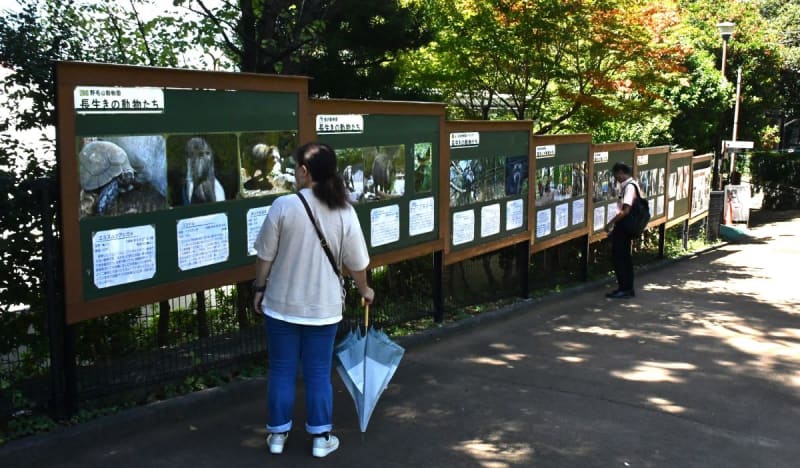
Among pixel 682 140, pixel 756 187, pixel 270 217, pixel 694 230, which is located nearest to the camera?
pixel 270 217

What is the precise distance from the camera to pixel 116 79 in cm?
458

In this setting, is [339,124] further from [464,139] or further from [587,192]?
[587,192]

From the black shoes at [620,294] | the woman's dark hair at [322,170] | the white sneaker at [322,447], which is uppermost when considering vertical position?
the woman's dark hair at [322,170]

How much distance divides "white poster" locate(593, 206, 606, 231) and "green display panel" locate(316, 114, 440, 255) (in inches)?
195

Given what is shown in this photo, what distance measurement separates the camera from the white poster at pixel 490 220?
889 cm

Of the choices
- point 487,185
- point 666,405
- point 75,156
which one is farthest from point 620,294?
point 75,156

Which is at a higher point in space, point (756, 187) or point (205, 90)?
point (205, 90)

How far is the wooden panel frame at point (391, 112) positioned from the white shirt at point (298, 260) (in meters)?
1.71

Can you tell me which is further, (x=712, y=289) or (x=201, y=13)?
(x=712, y=289)

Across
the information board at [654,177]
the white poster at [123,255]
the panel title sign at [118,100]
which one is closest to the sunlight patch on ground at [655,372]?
the white poster at [123,255]

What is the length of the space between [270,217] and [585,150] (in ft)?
25.6

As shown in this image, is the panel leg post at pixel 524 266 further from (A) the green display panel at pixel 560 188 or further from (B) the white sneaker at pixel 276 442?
(B) the white sneaker at pixel 276 442

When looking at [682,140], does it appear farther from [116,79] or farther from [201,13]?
[116,79]

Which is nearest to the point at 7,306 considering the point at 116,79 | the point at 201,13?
the point at 116,79
